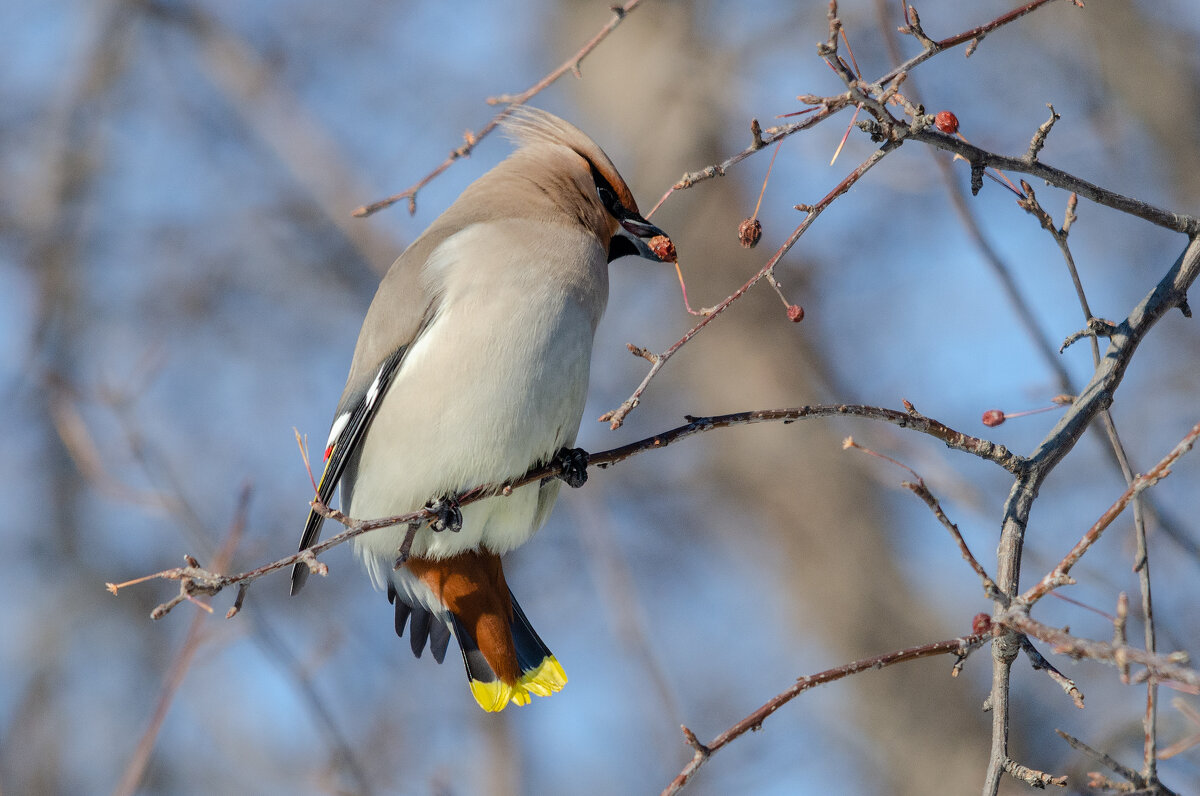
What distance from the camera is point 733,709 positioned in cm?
934

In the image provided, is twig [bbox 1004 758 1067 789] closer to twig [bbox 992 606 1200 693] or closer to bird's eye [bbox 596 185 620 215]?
twig [bbox 992 606 1200 693]

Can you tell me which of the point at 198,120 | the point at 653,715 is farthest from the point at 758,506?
the point at 198,120

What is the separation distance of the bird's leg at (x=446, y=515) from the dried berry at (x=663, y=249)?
1.00 m

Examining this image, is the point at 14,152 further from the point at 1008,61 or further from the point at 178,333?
the point at 1008,61

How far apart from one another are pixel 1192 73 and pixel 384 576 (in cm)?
511

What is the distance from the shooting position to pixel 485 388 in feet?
11.2

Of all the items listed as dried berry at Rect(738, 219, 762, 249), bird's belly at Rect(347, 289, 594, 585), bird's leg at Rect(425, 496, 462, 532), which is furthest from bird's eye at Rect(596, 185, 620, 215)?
dried berry at Rect(738, 219, 762, 249)

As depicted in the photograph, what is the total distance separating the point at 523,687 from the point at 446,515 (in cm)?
72

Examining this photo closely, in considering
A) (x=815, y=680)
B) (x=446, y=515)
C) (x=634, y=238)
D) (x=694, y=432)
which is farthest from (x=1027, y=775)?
(x=634, y=238)

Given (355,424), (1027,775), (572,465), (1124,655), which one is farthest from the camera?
(355,424)

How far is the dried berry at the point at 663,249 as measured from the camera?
380cm

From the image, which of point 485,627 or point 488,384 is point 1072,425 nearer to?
point 488,384

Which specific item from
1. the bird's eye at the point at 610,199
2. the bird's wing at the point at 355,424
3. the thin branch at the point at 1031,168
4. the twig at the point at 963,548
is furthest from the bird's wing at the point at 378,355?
the twig at the point at 963,548

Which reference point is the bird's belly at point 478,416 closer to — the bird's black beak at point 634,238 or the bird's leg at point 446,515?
the bird's leg at point 446,515
